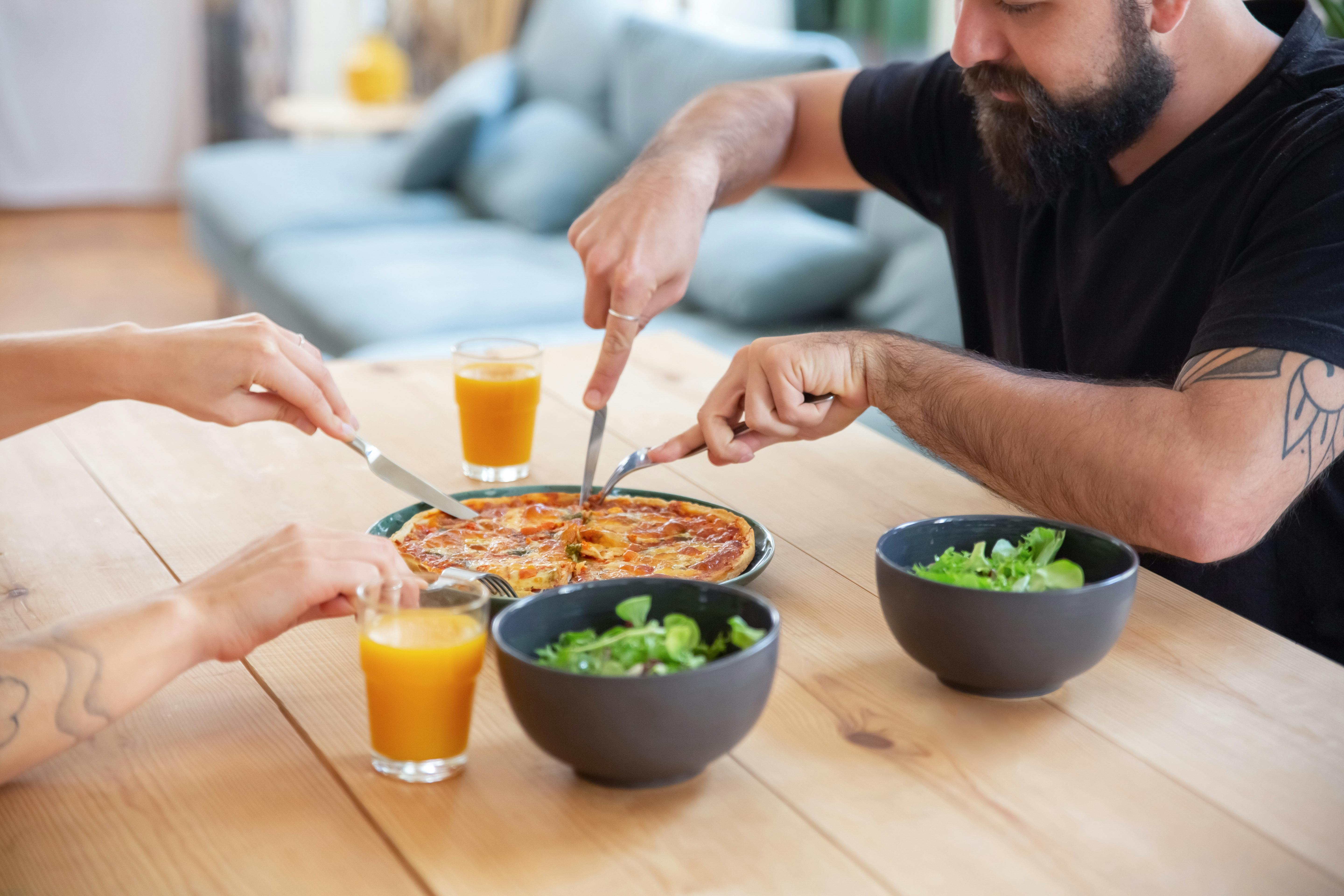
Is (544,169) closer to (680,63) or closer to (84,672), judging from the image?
(680,63)

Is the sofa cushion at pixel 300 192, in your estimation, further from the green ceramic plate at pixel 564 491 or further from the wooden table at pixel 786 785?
the wooden table at pixel 786 785

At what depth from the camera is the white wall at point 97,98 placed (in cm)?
662

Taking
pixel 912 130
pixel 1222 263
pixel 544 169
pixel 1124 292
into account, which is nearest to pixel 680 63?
pixel 544 169

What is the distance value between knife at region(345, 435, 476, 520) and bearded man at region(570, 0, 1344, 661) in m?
0.21

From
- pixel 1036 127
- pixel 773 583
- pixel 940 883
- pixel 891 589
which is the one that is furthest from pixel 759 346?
pixel 940 883

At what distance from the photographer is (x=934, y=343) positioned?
1346mm

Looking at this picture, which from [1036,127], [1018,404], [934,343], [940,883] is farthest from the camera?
[1036,127]

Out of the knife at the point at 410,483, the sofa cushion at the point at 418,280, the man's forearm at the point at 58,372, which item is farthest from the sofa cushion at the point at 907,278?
the man's forearm at the point at 58,372

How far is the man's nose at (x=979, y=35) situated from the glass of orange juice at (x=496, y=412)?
1.98 feet

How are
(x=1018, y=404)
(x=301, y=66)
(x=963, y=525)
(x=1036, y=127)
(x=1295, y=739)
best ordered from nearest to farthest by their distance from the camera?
(x=1295, y=739) → (x=963, y=525) → (x=1018, y=404) → (x=1036, y=127) → (x=301, y=66)

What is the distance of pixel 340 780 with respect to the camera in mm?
827

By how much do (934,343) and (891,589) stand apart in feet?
1.60

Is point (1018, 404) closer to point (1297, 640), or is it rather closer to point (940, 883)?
point (1297, 640)

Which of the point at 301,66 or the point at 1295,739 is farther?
the point at 301,66
